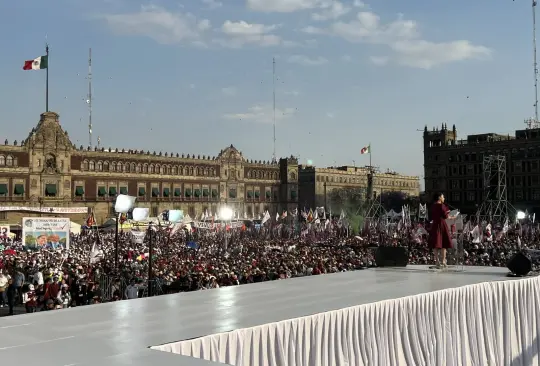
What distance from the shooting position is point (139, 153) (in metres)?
71.4

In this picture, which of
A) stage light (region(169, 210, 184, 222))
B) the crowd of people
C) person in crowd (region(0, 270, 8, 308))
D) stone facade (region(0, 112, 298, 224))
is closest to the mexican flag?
stone facade (region(0, 112, 298, 224))

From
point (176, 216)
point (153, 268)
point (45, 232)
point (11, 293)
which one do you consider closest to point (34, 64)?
point (176, 216)

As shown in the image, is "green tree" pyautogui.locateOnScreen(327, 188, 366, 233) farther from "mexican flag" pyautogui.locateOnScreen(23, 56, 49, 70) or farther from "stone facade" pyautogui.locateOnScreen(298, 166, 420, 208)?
"mexican flag" pyautogui.locateOnScreen(23, 56, 49, 70)

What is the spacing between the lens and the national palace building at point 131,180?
2365 inches

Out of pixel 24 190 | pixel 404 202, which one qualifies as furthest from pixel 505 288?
pixel 404 202

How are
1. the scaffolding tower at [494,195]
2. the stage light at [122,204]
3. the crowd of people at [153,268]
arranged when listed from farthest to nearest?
the scaffolding tower at [494,195]
the stage light at [122,204]
the crowd of people at [153,268]

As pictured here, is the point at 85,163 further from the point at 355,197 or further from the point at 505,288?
the point at 505,288

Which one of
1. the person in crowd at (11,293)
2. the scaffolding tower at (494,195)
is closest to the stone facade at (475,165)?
the scaffolding tower at (494,195)

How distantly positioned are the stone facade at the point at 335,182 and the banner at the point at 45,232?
69.0m

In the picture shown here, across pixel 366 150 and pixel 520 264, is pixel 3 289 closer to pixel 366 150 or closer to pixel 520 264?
pixel 520 264

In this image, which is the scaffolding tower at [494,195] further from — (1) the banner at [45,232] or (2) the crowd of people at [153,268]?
(1) the banner at [45,232]

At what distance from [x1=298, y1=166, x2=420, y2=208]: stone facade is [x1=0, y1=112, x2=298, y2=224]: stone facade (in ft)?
31.0

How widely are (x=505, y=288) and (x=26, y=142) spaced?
6075 centimetres

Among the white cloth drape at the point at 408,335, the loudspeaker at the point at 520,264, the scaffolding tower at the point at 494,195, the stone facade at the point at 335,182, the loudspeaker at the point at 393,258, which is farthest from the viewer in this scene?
the stone facade at the point at 335,182
